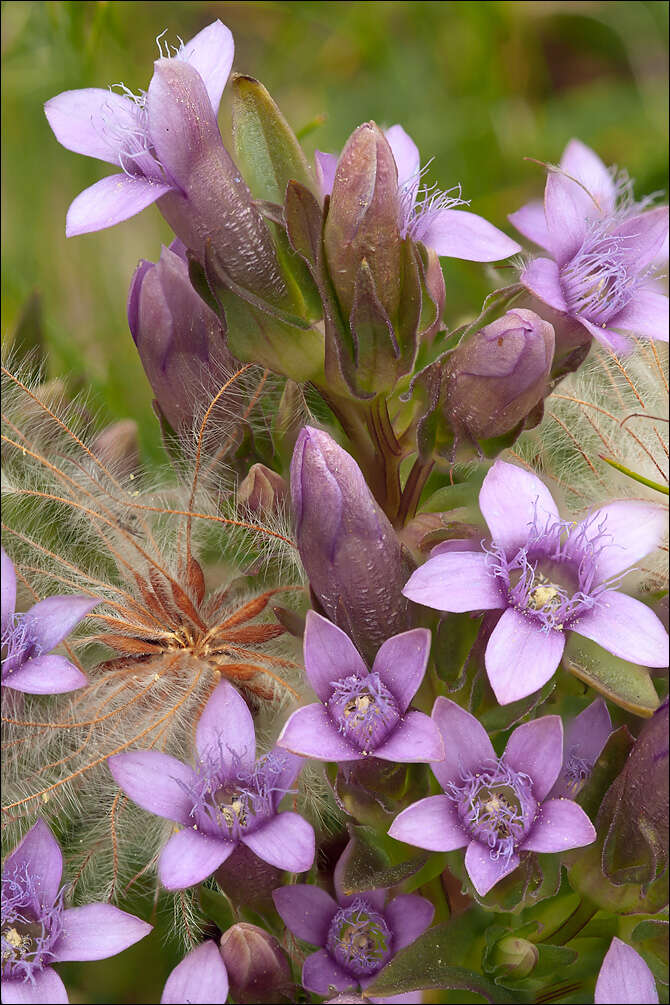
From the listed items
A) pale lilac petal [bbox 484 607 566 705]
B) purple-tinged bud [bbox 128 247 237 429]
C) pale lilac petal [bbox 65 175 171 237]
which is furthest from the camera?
purple-tinged bud [bbox 128 247 237 429]

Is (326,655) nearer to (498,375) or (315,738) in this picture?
(315,738)

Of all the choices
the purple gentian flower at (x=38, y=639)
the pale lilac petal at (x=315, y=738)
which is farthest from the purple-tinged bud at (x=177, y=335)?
the pale lilac petal at (x=315, y=738)

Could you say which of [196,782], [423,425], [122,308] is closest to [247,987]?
[196,782]

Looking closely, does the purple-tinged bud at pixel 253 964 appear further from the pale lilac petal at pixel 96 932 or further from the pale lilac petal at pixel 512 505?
the pale lilac petal at pixel 512 505

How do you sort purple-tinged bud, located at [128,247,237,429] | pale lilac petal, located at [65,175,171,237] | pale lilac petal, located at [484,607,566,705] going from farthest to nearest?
1. purple-tinged bud, located at [128,247,237,429]
2. pale lilac petal, located at [65,175,171,237]
3. pale lilac petal, located at [484,607,566,705]

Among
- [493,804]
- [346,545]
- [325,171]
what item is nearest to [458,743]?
[493,804]

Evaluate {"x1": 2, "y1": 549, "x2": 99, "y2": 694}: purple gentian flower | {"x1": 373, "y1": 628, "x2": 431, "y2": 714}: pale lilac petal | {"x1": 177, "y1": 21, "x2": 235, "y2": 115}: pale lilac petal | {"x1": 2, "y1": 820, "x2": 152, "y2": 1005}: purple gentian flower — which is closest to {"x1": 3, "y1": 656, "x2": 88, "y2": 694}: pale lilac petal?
{"x1": 2, "y1": 549, "x2": 99, "y2": 694}: purple gentian flower

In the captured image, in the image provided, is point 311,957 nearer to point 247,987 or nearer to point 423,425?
point 247,987

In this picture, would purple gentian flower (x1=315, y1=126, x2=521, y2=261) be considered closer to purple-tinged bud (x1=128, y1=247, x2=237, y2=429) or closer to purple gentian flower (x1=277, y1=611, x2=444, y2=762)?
purple-tinged bud (x1=128, y1=247, x2=237, y2=429)
